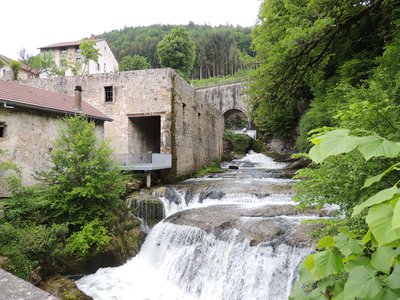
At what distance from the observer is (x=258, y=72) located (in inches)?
456

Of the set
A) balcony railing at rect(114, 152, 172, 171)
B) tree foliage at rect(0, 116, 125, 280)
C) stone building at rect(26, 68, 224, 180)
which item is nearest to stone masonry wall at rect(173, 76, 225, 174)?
stone building at rect(26, 68, 224, 180)

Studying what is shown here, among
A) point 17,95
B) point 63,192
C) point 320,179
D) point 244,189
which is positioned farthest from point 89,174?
point 320,179

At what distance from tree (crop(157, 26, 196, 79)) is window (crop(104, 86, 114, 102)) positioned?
1010 inches

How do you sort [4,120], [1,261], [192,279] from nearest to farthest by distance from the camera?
1. [1,261]
2. [192,279]
3. [4,120]

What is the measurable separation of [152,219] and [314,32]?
8128 mm

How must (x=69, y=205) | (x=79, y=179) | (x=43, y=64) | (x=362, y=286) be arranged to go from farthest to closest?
(x=43, y=64), (x=79, y=179), (x=69, y=205), (x=362, y=286)

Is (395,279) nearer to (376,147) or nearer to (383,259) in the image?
(383,259)

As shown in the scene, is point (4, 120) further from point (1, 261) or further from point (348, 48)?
point (348, 48)

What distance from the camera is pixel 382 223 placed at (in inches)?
36.3

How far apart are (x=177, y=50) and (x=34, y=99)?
1315 inches

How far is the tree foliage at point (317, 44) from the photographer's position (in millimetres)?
7738

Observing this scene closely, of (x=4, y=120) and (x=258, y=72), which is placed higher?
(x=258, y=72)

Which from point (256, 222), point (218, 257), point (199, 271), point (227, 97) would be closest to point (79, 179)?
point (199, 271)

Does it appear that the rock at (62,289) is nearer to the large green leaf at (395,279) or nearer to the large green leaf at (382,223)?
the large green leaf at (395,279)
